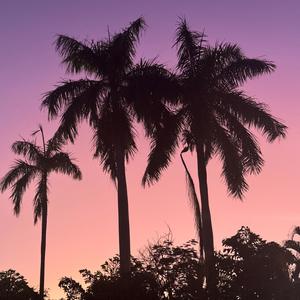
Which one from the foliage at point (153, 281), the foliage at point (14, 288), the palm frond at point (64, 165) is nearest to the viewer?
the foliage at point (153, 281)

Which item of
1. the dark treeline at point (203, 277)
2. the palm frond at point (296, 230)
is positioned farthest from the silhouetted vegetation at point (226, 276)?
the palm frond at point (296, 230)

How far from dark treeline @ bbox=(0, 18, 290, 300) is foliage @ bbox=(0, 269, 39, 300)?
8.49 meters

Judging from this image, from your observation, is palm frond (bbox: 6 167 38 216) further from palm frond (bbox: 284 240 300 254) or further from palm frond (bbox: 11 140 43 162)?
palm frond (bbox: 284 240 300 254)

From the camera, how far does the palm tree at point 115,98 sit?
98.4ft

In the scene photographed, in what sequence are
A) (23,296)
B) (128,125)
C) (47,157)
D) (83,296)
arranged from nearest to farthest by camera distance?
1. (83,296)
2. (128,125)
3. (23,296)
4. (47,157)

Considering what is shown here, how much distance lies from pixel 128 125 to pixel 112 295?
8861mm

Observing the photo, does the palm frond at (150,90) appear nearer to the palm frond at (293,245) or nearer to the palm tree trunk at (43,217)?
the palm frond at (293,245)

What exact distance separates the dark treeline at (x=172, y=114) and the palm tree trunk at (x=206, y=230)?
0.05 meters

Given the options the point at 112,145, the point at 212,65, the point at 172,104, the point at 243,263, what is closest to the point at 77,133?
the point at 112,145

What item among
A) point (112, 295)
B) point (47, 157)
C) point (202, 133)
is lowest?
point (112, 295)

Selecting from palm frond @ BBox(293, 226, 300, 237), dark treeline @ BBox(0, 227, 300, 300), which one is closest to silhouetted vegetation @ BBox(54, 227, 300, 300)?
dark treeline @ BBox(0, 227, 300, 300)

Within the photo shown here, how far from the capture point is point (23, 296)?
120 feet

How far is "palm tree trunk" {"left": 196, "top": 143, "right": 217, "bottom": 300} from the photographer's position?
2731cm

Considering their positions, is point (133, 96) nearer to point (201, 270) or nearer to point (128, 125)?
point (128, 125)
